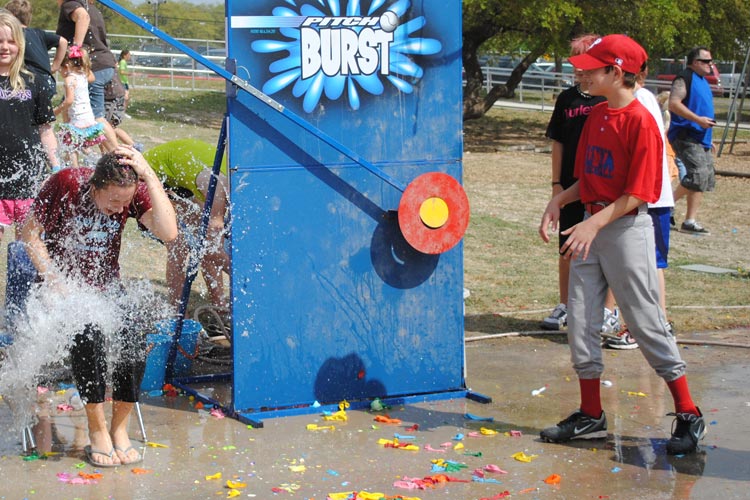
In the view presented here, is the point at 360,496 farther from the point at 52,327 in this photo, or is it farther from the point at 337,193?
the point at 337,193

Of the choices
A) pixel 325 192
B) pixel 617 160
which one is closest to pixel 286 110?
pixel 325 192

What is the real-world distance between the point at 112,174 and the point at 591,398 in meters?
2.54

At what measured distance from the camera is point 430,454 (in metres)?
4.90

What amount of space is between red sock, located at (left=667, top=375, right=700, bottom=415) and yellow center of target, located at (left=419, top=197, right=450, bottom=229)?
1.43 m

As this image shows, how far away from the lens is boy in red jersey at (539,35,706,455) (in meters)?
4.82

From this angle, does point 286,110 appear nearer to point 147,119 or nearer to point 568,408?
point 568,408

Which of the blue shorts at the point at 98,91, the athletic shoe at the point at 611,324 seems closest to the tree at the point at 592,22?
the blue shorts at the point at 98,91

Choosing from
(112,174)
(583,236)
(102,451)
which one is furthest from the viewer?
(583,236)

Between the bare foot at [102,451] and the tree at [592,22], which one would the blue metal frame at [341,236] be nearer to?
the bare foot at [102,451]

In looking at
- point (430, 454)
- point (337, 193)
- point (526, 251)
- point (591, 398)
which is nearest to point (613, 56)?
point (337, 193)

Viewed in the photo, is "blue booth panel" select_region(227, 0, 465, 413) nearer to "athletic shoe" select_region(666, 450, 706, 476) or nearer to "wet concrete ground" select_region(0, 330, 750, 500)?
"wet concrete ground" select_region(0, 330, 750, 500)

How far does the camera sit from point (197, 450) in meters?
4.90

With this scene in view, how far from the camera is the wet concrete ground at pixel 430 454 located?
4.44 meters

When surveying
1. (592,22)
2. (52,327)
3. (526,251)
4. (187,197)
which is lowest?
(526,251)
